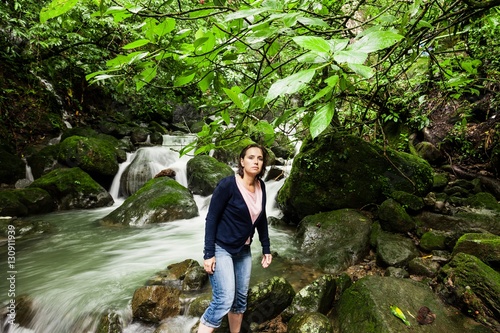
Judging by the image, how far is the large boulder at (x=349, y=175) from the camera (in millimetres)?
5793

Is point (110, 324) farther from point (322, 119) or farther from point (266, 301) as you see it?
point (322, 119)

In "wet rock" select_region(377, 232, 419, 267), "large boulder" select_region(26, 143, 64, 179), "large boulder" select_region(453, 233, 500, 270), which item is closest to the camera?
"large boulder" select_region(453, 233, 500, 270)

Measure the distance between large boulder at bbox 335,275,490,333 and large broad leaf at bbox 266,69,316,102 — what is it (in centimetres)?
287

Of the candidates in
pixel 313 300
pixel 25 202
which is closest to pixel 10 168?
pixel 25 202

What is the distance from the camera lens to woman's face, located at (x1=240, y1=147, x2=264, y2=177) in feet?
8.81

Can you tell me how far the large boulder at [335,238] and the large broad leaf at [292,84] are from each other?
4354 mm

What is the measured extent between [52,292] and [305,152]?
5.49 meters

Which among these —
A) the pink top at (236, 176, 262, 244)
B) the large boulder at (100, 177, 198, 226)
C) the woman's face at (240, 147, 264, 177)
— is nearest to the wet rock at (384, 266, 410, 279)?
the pink top at (236, 176, 262, 244)

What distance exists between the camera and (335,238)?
5.17 m

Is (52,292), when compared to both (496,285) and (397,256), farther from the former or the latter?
(496,285)

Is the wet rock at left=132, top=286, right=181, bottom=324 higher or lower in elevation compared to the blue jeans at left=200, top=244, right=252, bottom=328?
lower

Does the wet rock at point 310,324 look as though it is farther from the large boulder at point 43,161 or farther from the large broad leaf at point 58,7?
the large boulder at point 43,161

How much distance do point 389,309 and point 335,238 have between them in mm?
2291

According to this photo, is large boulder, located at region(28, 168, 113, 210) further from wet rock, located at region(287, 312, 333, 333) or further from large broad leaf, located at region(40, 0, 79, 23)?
large broad leaf, located at region(40, 0, 79, 23)
